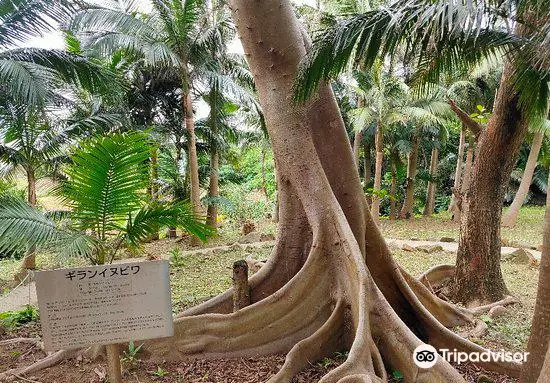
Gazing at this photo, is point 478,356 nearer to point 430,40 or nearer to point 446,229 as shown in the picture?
point 430,40

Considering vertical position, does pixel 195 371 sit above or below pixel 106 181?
below

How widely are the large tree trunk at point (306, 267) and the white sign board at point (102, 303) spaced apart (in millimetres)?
1203

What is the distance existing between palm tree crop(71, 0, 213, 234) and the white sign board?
7.48 meters

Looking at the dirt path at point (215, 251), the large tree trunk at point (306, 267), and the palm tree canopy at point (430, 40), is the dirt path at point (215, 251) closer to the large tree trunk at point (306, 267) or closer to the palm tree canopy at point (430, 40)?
the large tree trunk at point (306, 267)

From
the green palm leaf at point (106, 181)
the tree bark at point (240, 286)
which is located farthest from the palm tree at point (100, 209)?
the tree bark at point (240, 286)

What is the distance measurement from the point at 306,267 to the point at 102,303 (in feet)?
6.07

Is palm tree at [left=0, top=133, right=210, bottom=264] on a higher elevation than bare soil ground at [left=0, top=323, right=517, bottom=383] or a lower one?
higher

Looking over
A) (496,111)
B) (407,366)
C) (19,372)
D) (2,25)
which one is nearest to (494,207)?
(496,111)

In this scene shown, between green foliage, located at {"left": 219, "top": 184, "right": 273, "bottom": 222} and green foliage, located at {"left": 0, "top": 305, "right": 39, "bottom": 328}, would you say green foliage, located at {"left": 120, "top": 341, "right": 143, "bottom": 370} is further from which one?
green foliage, located at {"left": 219, "top": 184, "right": 273, "bottom": 222}

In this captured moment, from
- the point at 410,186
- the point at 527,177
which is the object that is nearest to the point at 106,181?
the point at 527,177

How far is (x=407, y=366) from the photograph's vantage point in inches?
121

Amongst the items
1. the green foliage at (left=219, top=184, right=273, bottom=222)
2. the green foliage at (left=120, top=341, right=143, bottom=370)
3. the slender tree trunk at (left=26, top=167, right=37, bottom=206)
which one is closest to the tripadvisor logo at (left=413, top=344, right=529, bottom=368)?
the green foliage at (left=120, top=341, right=143, bottom=370)

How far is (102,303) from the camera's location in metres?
2.46

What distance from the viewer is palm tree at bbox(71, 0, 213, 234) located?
364 inches
